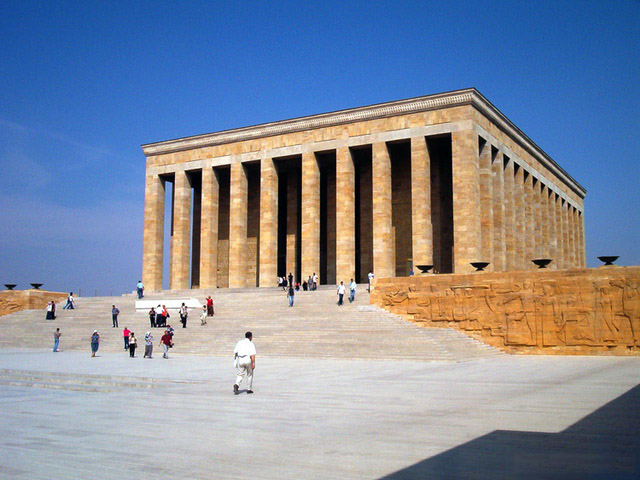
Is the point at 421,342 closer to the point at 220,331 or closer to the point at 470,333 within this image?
the point at 470,333

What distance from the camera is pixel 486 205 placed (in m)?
30.7

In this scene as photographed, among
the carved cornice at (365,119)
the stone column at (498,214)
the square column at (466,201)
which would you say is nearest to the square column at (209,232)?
the carved cornice at (365,119)

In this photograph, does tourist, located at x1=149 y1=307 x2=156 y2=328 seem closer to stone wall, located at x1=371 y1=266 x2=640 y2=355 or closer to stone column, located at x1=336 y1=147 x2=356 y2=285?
stone wall, located at x1=371 y1=266 x2=640 y2=355

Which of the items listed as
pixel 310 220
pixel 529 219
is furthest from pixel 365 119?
pixel 529 219

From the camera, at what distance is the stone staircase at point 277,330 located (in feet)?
61.1

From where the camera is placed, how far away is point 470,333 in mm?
21859

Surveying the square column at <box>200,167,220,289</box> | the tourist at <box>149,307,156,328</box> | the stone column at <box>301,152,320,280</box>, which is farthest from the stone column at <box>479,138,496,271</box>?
the tourist at <box>149,307,156,328</box>

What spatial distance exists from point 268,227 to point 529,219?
600 inches

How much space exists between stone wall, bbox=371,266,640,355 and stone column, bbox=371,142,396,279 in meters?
7.18

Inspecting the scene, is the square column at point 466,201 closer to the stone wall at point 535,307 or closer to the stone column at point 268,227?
the stone wall at point 535,307

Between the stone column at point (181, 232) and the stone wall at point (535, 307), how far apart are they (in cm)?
1708

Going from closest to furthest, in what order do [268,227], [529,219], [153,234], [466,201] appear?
[466,201]
[268,227]
[529,219]
[153,234]

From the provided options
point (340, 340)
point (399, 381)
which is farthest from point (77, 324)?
point (399, 381)

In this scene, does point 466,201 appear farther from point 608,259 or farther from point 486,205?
point 608,259
